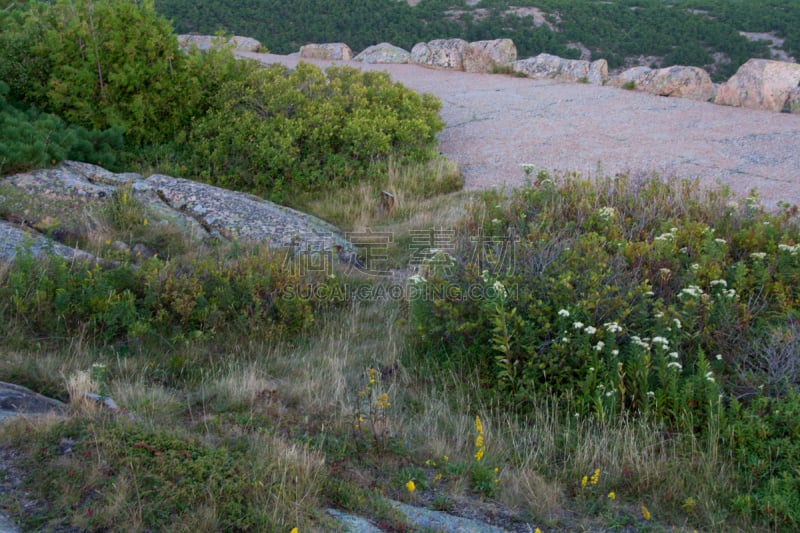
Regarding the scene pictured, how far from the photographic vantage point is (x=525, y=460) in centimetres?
324

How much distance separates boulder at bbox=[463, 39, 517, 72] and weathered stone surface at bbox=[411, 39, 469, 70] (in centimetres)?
12

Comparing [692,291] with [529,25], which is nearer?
[692,291]

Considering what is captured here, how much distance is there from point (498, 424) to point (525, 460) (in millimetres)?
394

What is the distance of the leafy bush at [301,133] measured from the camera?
7703 millimetres

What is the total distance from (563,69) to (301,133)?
267 inches

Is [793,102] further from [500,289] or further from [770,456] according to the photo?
[770,456]

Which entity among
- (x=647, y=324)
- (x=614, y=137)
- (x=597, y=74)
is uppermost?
(x=597, y=74)

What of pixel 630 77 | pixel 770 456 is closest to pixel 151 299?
pixel 770 456

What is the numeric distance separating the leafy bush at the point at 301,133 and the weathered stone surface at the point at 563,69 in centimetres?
500

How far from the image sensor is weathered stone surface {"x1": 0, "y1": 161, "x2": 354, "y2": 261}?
6051 mm

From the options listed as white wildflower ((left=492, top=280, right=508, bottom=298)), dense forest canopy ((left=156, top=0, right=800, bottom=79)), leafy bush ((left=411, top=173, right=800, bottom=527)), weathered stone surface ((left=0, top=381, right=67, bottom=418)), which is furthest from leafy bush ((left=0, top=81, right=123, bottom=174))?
dense forest canopy ((left=156, top=0, right=800, bottom=79))

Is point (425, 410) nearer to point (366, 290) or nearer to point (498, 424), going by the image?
point (498, 424)

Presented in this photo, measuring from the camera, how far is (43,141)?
6652 mm

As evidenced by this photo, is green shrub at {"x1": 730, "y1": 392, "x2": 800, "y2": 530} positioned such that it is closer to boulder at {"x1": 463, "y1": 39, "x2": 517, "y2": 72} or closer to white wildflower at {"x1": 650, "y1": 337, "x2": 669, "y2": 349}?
white wildflower at {"x1": 650, "y1": 337, "x2": 669, "y2": 349}
